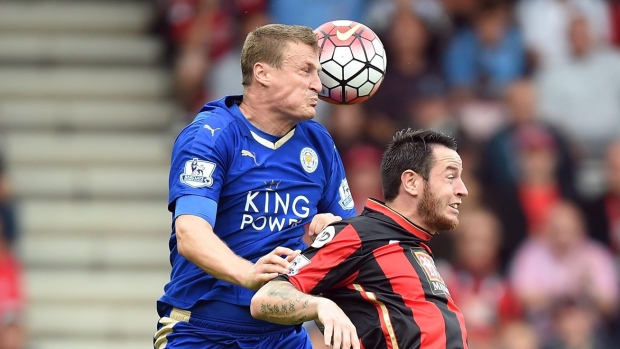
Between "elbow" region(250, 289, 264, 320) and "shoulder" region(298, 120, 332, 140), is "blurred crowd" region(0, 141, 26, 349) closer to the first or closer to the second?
"shoulder" region(298, 120, 332, 140)

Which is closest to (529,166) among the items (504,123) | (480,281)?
(504,123)

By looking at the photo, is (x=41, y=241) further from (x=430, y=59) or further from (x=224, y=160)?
(x=224, y=160)

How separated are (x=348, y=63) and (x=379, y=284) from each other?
122 centimetres

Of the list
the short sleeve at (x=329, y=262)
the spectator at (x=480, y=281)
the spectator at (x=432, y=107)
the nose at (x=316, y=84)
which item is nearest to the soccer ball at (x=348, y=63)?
the nose at (x=316, y=84)

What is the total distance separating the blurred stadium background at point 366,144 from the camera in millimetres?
10484

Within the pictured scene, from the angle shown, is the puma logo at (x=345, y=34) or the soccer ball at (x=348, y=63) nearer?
the soccer ball at (x=348, y=63)

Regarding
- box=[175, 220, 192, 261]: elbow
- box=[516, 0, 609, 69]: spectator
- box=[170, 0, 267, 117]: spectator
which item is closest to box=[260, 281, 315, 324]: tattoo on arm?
box=[175, 220, 192, 261]: elbow

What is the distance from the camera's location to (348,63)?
5.82 meters

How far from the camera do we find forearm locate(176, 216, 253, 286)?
16.3 feet

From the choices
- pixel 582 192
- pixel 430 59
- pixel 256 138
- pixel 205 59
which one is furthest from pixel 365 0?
pixel 256 138

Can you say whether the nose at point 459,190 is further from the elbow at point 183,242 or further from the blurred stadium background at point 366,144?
the blurred stadium background at point 366,144

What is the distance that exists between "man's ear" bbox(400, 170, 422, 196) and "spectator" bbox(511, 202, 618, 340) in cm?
529

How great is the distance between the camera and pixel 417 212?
5359 millimetres

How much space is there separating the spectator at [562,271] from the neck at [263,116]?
5331 millimetres
